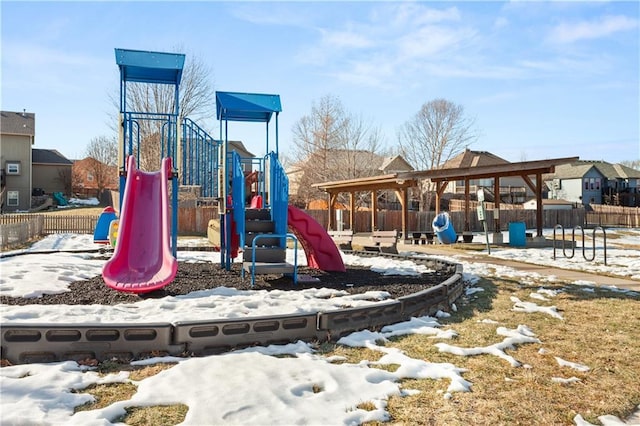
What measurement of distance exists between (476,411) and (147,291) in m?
5.10

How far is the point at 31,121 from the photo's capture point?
45562mm

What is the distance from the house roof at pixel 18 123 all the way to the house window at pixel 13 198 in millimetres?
5587

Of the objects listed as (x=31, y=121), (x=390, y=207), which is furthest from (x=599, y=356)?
(x=31, y=121)

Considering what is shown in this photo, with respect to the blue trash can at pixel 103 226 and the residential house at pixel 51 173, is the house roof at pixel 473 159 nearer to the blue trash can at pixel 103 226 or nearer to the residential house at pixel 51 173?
the blue trash can at pixel 103 226

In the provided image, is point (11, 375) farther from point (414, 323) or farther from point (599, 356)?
point (599, 356)

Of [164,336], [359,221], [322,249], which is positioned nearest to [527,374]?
[164,336]

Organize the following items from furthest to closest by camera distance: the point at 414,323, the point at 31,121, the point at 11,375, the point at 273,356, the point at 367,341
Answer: the point at 31,121 → the point at 414,323 → the point at 367,341 → the point at 273,356 → the point at 11,375

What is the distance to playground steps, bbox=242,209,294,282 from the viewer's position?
26.8ft

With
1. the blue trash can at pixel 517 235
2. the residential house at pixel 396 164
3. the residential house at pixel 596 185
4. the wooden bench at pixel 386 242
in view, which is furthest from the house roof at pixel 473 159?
the wooden bench at pixel 386 242

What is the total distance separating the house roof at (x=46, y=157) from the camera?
170 ft

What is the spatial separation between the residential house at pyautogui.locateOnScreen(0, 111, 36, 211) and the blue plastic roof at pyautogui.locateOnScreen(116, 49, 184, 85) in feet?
135

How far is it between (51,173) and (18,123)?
367 inches

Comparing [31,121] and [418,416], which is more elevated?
[31,121]

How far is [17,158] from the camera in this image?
147 feet
